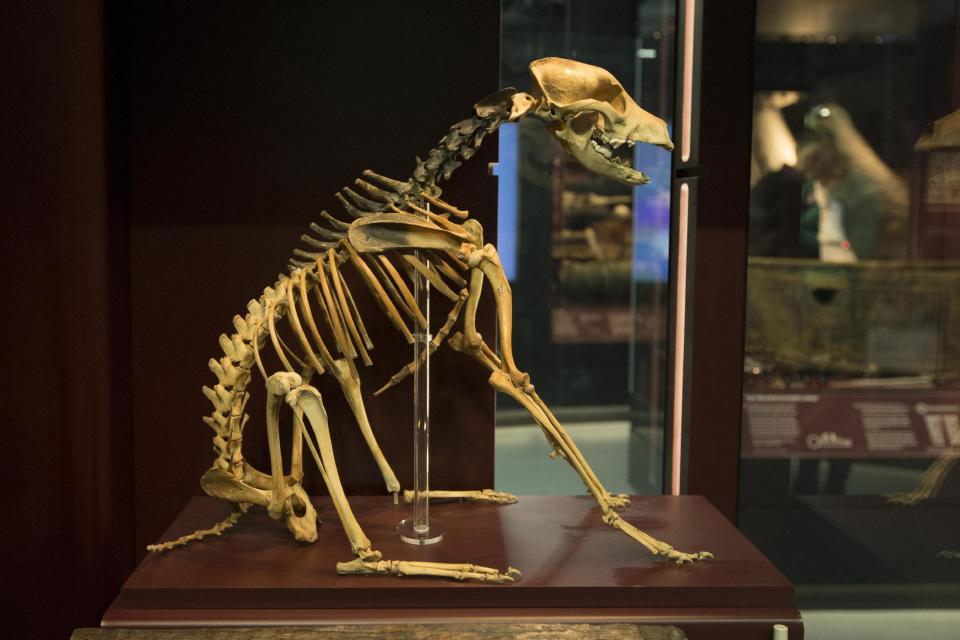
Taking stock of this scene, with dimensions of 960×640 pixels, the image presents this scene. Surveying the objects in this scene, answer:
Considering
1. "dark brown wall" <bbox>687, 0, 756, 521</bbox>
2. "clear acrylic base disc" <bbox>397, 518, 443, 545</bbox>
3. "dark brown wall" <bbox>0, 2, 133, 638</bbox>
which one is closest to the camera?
"dark brown wall" <bbox>0, 2, 133, 638</bbox>

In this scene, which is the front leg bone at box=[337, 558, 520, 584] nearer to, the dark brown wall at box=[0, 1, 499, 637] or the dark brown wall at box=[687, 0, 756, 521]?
the dark brown wall at box=[0, 1, 499, 637]

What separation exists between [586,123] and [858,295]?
1.11 meters

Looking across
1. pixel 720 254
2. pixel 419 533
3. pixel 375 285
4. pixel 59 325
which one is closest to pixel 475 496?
pixel 419 533

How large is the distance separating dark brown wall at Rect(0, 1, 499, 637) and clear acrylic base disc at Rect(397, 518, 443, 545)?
1.25ft

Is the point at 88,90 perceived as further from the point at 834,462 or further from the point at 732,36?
the point at 834,462

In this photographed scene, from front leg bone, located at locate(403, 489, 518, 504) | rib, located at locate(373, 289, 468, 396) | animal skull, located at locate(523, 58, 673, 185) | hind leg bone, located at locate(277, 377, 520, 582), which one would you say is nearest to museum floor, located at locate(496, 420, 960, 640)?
front leg bone, located at locate(403, 489, 518, 504)

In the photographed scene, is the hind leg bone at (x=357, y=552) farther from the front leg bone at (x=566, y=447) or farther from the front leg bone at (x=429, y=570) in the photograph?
the front leg bone at (x=566, y=447)

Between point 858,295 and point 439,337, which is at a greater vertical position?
point 858,295

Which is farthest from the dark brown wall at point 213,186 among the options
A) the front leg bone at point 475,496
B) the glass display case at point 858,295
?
the glass display case at point 858,295

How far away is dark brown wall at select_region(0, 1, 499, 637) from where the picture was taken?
2508 millimetres

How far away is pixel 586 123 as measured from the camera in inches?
92.5

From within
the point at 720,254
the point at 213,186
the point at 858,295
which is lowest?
the point at 858,295

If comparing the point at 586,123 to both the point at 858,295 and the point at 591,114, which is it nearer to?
the point at 591,114

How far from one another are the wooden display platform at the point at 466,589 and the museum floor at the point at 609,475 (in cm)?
79
